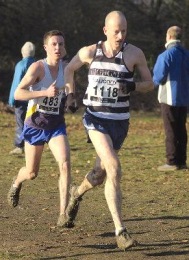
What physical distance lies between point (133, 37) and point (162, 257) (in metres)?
27.9

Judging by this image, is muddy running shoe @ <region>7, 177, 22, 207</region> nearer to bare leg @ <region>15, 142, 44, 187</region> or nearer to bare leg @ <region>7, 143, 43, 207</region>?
bare leg @ <region>7, 143, 43, 207</region>

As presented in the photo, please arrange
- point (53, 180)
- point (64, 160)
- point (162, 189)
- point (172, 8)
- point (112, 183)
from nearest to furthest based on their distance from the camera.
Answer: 1. point (112, 183)
2. point (64, 160)
3. point (162, 189)
4. point (53, 180)
5. point (172, 8)

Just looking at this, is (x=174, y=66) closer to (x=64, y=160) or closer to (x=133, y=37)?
(x=64, y=160)

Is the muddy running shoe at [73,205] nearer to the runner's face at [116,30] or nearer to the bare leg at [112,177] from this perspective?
the bare leg at [112,177]

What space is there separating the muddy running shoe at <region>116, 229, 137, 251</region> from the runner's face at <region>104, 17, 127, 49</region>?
73.3 inches

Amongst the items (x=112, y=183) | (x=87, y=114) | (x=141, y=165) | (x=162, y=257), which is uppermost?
(x=87, y=114)

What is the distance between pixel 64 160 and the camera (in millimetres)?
9203

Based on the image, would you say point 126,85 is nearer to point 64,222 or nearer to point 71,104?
point 71,104

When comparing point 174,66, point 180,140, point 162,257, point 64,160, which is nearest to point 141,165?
point 180,140

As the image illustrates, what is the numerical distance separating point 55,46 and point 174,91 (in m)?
4.86

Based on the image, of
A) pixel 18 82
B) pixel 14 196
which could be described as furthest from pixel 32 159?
Result: pixel 18 82

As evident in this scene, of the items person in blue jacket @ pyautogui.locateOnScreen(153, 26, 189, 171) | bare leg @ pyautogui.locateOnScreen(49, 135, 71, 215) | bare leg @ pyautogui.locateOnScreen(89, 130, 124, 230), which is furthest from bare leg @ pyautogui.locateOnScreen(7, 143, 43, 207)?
person in blue jacket @ pyautogui.locateOnScreen(153, 26, 189, 171)

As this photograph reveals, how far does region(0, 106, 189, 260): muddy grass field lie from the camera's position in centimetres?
811

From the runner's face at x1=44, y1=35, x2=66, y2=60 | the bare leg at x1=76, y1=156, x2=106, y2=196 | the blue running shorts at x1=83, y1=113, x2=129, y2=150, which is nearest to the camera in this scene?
the blue running shorts at x1=83, y1=113, x2=129, y2=150
